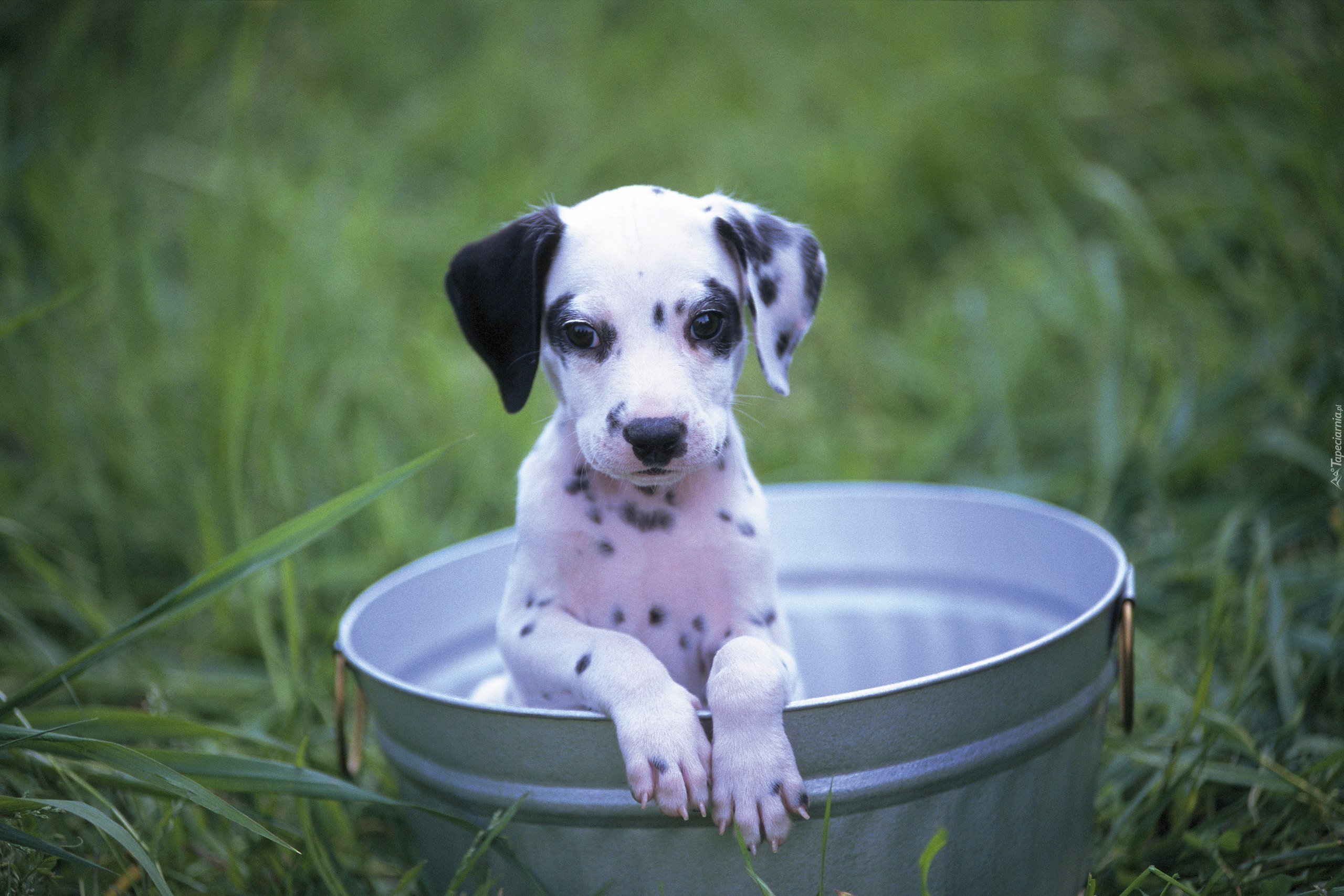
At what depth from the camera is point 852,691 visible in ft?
Result: 8.82

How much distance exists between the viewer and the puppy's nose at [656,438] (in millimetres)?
1932

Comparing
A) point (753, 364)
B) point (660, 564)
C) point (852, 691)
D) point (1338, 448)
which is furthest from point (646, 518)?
point (753, 364)

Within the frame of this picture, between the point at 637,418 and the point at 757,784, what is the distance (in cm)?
67

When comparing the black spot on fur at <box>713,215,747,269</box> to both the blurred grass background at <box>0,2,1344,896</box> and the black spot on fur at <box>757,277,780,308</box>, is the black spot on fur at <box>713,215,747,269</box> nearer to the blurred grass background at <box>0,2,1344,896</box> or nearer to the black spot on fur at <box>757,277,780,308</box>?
the black spot on fur at <box>757,277,780,308</box>

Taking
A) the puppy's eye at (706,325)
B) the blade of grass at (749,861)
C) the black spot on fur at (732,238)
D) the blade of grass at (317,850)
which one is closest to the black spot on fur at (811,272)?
the black spot on fur at (732,238)

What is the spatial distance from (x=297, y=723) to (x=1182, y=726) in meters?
2.35

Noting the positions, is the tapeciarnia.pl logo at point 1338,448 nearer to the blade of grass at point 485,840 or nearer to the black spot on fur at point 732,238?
the black spot on fur at point 732,238

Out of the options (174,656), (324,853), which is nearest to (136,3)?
(174,656)

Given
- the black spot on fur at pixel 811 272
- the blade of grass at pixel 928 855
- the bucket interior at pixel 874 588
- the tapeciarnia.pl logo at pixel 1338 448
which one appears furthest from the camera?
the tapeciarnia.pl logo at pixel 1338 448

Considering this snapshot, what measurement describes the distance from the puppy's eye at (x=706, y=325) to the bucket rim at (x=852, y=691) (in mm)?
738

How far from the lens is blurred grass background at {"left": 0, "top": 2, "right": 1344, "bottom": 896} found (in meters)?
2.74

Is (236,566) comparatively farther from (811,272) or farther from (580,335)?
(811,272)

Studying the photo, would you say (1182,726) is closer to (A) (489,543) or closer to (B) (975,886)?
(B) (975,886)

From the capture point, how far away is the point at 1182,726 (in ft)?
8.95
